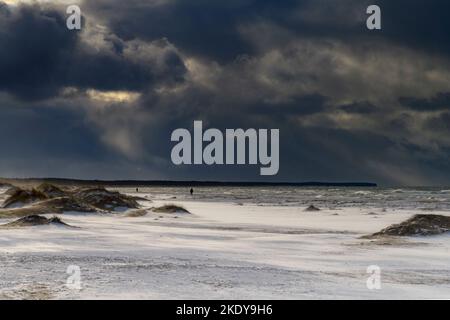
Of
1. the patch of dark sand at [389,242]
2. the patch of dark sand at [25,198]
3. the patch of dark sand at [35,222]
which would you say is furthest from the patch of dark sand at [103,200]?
the patch of dark sand at [389,242]

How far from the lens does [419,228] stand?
848 inches

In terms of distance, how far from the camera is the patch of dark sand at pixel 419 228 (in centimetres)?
2125

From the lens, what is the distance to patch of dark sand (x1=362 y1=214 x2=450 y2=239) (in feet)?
69.7

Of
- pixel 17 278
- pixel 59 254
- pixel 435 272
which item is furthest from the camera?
A: pixel 59 254

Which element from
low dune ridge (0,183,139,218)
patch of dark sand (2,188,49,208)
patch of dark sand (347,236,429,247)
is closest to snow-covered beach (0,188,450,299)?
patch of dark sand (347,236,429,247)

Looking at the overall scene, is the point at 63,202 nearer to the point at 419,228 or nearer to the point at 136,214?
the point at 136,214

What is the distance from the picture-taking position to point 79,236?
63.0ft

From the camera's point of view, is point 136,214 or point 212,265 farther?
point 136,214

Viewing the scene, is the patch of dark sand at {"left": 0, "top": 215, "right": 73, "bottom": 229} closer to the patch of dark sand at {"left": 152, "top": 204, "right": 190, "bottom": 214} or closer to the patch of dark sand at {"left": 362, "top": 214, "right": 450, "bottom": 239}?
the patch of dark sand at {"left": 362, "top": 214, "right": 450, "bottom": 239}

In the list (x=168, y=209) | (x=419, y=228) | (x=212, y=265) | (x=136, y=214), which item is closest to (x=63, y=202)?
(x=136, y=214)
